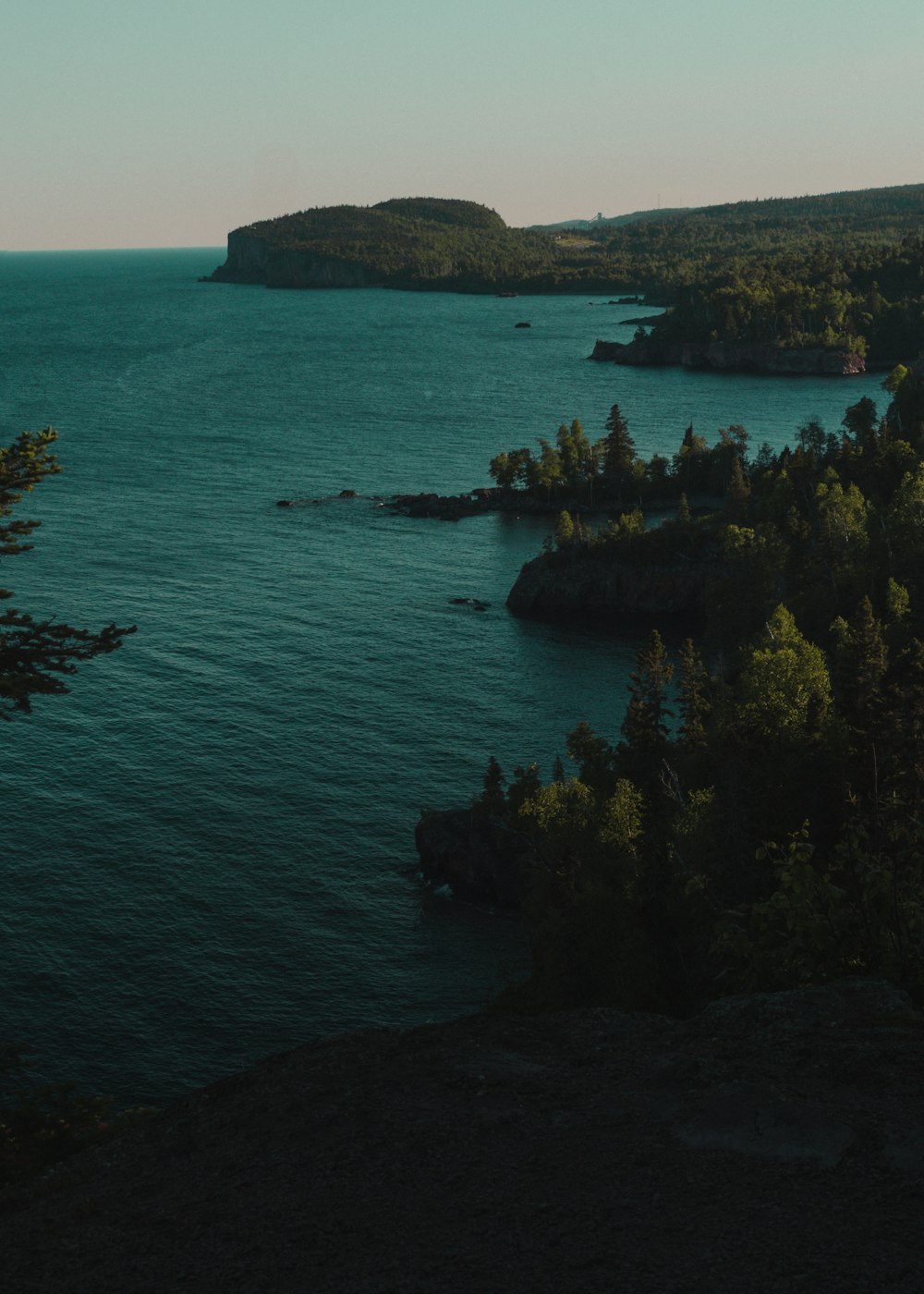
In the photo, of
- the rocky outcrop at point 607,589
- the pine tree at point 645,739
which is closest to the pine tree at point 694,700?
the pine tree at point 645,739

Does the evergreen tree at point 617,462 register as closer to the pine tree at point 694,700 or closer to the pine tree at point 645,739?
the pine tree at point 694,700

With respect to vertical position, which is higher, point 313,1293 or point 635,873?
point 313,1293

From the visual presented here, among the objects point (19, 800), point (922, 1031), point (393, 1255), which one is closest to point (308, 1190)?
point (393, 1255)

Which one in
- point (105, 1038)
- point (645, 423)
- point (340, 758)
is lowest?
point (105, 1038)

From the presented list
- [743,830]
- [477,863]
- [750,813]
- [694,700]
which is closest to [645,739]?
[694,700]

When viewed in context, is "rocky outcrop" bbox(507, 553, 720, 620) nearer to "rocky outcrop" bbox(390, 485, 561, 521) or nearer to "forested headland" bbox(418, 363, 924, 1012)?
"forested headland" bbox(418, 363, 924, 1012)

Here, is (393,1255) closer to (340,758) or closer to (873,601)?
(340,758)
